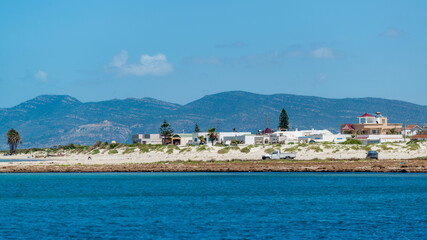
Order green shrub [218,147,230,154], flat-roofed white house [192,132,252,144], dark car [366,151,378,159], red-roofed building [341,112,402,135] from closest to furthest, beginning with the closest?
1. dark car [366,151,378,159]
2. green shrub [218,147,230,154]
3. red-roofed building [341,112,402,135]
4. flat-roofed white house [192,132,252,144]

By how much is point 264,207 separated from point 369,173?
32278 millimetres

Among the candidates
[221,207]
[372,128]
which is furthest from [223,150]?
[372,128]

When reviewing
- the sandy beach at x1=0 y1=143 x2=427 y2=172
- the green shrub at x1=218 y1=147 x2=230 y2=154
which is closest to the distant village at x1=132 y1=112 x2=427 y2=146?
the sandy beach at x1=0 y1=143 x2=427 y2=172

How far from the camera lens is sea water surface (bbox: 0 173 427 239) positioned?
3253 centimetres

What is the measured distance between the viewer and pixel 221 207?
4369cm

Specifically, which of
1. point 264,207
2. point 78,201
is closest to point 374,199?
point 264,207

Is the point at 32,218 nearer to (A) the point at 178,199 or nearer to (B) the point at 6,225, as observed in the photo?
(B) the point at 6,225

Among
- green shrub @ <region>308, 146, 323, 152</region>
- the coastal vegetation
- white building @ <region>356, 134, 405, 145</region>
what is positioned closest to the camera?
the coastal vegetation

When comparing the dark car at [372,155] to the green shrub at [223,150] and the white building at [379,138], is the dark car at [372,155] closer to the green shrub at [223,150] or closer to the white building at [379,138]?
the green shrub at [223,150]

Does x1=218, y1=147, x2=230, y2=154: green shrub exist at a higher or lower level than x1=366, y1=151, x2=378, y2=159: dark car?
higher

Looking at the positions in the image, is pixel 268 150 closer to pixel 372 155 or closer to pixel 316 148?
pixel 316 148

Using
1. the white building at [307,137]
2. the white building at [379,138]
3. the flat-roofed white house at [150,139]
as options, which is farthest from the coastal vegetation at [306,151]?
the flat-roofed white house at [150,139]

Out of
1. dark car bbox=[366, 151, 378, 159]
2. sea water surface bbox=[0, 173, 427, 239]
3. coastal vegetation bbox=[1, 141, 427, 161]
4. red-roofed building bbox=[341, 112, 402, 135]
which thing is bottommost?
sea water surface bbox=[0, 173, 427, 239]

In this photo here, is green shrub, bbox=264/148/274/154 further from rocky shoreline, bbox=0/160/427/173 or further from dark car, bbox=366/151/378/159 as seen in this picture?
dark car, bbox=366/151/378/159
